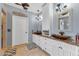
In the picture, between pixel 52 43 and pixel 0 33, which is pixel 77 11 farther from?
pixel 0 33

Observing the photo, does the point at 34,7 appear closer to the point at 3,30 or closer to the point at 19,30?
the point at 19,30

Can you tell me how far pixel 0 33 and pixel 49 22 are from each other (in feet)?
2.98

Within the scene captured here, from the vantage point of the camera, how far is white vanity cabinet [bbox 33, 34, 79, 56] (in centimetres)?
169

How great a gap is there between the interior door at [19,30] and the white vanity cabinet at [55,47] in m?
0.22

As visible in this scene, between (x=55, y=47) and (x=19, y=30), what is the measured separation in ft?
2.28

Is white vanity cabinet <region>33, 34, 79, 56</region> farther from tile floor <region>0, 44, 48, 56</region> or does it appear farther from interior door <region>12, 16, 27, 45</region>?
interior door <region>12, 16, 27, 45</region>

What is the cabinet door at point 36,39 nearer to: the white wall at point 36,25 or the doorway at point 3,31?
the white wall at point 36,25

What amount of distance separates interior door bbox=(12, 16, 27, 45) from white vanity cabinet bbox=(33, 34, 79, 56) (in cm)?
22

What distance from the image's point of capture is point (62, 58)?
5.95 ft

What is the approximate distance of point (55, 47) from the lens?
1.90 m

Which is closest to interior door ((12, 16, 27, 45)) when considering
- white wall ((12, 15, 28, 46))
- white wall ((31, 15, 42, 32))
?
white wall ((12, 15, 28, 46))

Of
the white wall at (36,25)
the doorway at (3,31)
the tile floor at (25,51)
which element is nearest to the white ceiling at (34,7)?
the white wall at (36,25)

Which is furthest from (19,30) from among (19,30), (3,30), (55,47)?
(55,47)

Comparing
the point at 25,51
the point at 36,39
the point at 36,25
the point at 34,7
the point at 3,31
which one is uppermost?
the point at 34,7
